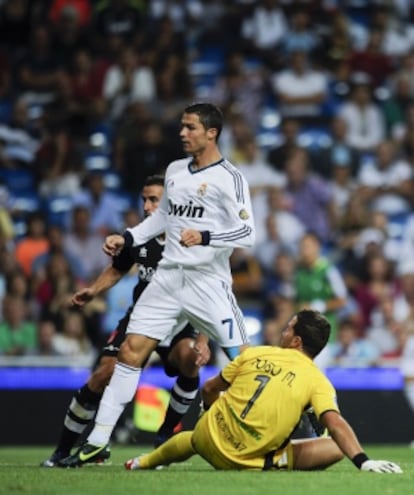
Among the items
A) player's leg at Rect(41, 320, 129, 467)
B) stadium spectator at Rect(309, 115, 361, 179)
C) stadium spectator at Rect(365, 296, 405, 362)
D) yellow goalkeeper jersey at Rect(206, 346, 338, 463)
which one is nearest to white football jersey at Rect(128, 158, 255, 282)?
player's leg at Rect(41, 320, 129, 467)

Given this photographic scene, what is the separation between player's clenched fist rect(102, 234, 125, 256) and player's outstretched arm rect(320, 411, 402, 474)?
205 centimetres

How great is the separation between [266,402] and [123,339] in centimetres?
188

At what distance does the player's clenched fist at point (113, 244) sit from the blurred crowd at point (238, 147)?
497 cm

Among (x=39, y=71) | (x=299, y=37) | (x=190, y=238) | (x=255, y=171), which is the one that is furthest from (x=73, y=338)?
(x=190, y=238)

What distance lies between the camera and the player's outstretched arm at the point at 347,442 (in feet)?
25.6

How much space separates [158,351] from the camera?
9992mm

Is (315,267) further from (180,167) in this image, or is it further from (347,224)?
(180,167)

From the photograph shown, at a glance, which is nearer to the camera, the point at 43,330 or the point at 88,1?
the point at 43,330

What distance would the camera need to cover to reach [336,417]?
25.8 feet

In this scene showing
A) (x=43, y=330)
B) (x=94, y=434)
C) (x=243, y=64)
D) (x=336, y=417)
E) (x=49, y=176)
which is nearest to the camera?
(x=336, y=417)

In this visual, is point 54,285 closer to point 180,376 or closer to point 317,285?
point 317,285

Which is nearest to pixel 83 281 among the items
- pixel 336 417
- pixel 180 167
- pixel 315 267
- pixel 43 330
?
pixel 43 330

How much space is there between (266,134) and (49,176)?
2.88 m

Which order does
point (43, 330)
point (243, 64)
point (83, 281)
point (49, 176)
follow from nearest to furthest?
point (43, 330), point (83, 281), point (49, 176), point (243, 64)
